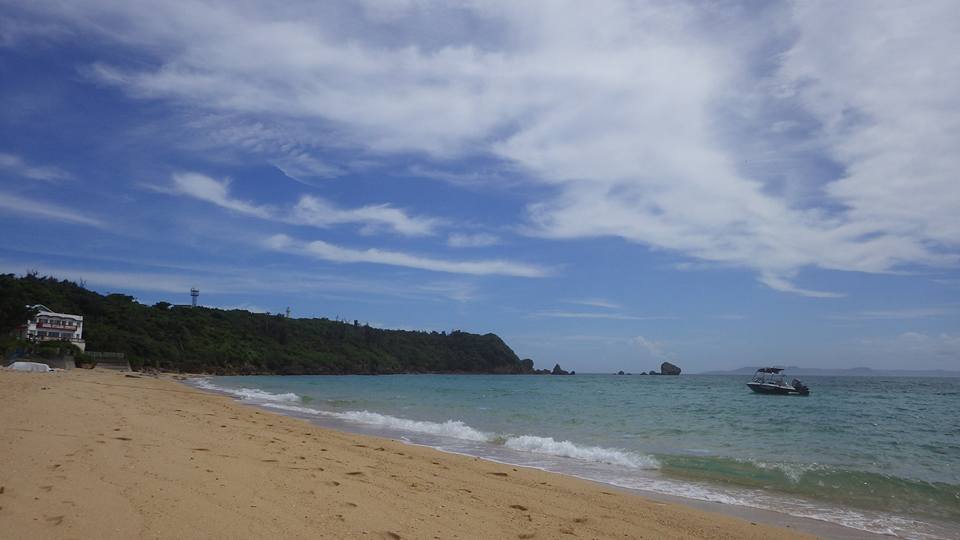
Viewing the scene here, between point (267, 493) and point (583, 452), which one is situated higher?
point (267, 493)

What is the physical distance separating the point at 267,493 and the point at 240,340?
10249 cm

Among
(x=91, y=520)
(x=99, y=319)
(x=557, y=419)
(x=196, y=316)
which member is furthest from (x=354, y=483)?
(x=196, y=316)

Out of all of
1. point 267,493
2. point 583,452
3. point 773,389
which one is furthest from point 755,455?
point 773,389

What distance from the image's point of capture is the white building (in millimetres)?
53234

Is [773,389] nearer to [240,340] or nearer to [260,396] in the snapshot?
[260,396]

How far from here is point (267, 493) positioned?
578 cm

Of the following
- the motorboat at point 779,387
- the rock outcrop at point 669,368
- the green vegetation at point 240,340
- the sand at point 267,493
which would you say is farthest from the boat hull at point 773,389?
the rock outcrop at point 669,368

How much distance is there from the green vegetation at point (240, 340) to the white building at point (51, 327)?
1.26 meters

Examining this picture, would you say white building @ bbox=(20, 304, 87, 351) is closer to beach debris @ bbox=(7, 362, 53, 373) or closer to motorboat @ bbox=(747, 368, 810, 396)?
beach debris @ bbox=(7, 362, 53, 373)

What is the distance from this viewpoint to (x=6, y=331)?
53.4 m

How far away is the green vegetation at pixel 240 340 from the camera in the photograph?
65.3m

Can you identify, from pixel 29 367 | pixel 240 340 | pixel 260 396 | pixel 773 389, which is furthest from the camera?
pixel 240 340

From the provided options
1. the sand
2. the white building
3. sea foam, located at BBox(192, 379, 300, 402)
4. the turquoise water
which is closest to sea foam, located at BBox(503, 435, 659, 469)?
the turquoise water

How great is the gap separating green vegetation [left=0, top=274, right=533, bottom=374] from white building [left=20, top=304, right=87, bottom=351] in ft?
4.13
